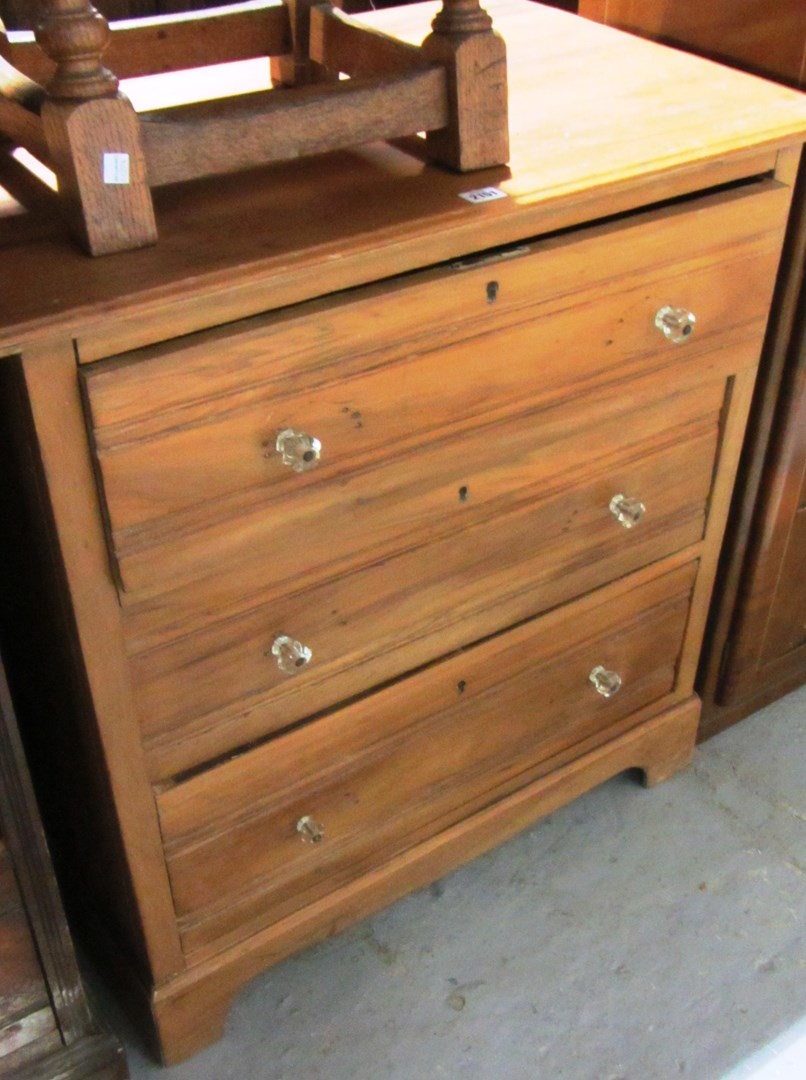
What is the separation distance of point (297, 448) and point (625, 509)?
0.48m

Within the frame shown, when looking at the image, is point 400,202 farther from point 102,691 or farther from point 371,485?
point 102,691

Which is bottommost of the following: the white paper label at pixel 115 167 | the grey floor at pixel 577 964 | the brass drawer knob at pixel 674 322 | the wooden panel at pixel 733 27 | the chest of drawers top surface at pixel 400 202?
the grey floor at pixel 577 964

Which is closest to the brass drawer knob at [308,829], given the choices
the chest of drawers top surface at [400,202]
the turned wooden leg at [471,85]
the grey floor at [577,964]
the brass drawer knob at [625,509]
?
the grey floor at [577,964]

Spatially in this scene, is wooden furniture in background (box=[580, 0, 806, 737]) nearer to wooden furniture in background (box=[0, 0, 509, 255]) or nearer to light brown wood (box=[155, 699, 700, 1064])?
light brown wood (box=[155, 699, 700, 1064])

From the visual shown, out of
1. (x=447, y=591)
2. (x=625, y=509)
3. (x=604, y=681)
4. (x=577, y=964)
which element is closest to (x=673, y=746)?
(x=604, y=681)

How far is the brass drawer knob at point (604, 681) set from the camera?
59.1 inches

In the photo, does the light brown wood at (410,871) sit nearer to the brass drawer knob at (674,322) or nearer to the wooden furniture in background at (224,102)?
the brass drawer knob at (674,322)

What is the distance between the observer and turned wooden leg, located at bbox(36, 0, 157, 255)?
0.87 m

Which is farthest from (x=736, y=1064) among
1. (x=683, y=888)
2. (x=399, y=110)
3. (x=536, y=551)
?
(x=399, y=110)

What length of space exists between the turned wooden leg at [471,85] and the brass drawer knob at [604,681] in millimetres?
670

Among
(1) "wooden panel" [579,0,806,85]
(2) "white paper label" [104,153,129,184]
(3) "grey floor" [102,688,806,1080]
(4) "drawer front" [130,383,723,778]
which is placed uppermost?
(2) "white paper label" [104,153,129,184]

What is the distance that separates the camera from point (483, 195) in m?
1.07

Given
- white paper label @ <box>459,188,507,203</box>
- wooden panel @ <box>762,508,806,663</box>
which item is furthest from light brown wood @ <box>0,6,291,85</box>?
wooden panel @ <box>762,508,806,663</box>

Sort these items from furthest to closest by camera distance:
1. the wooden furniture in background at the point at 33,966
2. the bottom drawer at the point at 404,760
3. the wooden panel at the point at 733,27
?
1. the wooden panel at the point at 733,27
2. the bottom drawer at the point at 404,760
3. the wooden furniture in background at the point at 33,966
